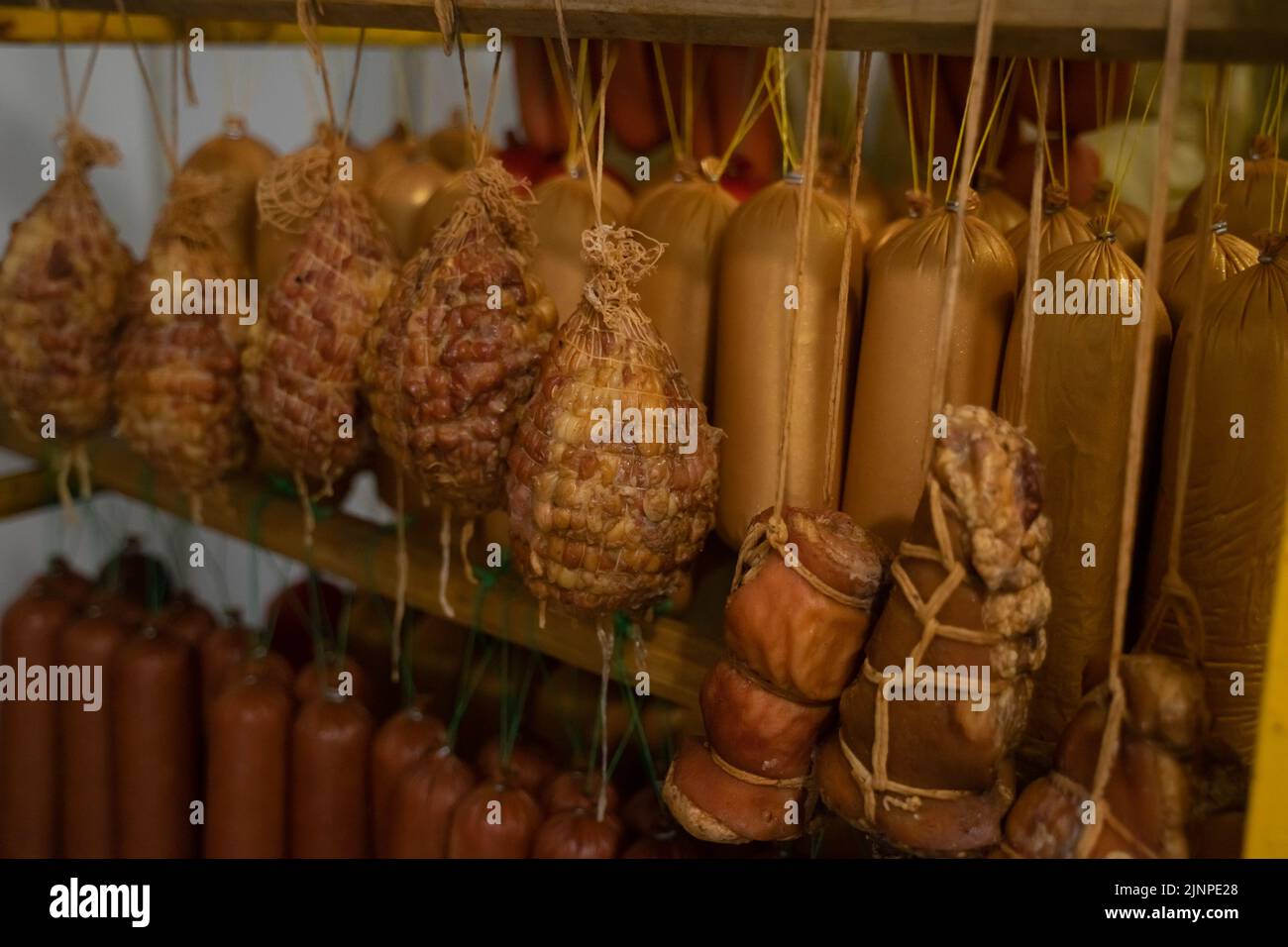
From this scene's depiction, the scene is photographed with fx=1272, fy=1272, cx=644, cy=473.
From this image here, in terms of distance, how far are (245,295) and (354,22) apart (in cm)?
39

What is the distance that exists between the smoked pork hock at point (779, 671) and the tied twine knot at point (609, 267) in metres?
0.21

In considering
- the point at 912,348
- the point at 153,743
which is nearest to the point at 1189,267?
the point at 912,348

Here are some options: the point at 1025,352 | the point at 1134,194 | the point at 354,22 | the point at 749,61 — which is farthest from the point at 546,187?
the point at 1134,194

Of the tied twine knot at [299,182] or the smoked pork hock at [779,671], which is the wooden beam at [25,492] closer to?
the tied twine knot at [299,182]

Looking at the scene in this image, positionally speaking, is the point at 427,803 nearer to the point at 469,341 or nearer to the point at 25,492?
the point at 469,341

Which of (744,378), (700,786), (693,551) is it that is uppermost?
(744,378)

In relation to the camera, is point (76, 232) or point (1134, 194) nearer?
point (76, 232)

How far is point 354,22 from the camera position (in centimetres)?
114

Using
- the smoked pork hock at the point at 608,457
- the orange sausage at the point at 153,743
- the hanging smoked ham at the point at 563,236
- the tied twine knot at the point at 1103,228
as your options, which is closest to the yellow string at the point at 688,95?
the hanging smoked ham at the point at 563,236

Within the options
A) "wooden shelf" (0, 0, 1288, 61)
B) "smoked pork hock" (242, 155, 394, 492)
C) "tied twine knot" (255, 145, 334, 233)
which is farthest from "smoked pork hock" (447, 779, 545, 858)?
"wooden shelf" (0, 0, 1288, 61)

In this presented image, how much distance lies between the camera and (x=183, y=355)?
4.35 feet

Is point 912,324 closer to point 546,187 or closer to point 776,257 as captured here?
point 776,257

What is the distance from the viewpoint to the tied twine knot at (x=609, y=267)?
1002 mm
